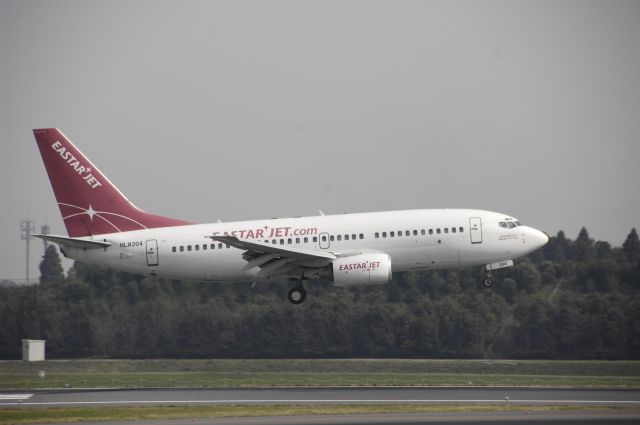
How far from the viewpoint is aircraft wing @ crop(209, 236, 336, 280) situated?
63969 mm

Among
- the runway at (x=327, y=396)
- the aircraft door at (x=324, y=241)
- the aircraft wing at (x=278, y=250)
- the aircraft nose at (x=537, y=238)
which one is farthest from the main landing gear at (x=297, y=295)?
the aircraft nose at (x=537, y=238)

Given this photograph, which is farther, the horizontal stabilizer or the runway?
the horizontal stabilizer

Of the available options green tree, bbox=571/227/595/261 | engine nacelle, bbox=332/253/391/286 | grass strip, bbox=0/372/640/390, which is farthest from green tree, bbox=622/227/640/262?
engine nacelle, bbox=332/253/391/286

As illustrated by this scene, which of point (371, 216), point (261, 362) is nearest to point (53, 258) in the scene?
point (261, 362)

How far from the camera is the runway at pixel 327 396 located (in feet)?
198

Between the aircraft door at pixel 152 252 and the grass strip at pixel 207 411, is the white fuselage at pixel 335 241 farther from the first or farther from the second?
the grass strip at pixel 207 411

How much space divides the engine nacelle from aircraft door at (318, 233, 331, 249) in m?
1.28

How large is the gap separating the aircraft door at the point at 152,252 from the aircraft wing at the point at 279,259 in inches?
205

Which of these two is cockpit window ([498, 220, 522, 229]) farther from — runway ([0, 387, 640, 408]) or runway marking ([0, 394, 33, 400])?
runway marking ([0, 394, 33, 400])

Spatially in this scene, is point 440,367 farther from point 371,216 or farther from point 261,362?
point 371,216

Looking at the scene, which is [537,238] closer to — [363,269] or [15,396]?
[363,269]

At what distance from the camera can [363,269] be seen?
211 feet

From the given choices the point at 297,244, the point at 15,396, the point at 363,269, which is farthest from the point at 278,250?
the point at 15,396

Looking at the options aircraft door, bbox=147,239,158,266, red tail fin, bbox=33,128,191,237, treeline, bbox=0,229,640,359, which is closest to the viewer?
aircraft door, bbox=147,239,158,266
